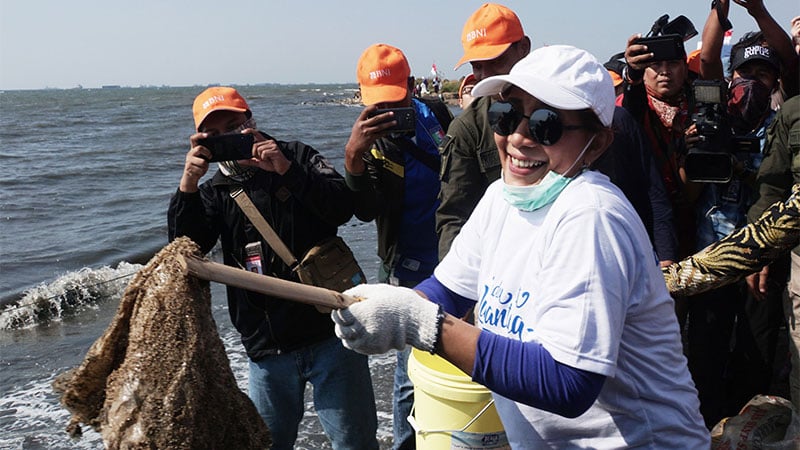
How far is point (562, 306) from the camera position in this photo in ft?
5.16

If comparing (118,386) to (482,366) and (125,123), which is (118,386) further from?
(125,123)

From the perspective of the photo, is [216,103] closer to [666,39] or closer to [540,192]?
[540,192]

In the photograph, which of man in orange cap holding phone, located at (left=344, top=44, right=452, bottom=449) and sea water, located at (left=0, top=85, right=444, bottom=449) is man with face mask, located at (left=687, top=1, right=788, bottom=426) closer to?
man in orange cap holding phone, located at (left=344, top=44, right=452, bottom=449)

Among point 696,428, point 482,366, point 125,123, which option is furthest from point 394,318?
point 125,123

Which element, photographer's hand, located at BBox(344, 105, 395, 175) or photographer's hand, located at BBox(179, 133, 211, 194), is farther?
photographer's hand, located at BBox(344, 105, 395, 175)

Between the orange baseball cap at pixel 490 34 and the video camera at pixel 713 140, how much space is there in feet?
3.13

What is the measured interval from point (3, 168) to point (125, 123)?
64.0ft

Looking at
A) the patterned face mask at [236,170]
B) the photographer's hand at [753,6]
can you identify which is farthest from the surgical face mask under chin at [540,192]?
the photographer's hand at [753,6]

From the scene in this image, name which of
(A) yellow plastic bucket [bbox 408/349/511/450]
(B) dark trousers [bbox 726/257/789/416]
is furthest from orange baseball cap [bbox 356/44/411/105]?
(B) dark trousers [bbox 726/257/789/416]

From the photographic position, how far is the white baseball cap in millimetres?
1693

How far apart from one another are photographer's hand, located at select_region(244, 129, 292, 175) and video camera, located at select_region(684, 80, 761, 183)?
2006 millimetres

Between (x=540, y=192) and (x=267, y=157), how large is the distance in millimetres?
1703

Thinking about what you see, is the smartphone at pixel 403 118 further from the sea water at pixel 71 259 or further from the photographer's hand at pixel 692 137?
the sea water at pixel 71 259

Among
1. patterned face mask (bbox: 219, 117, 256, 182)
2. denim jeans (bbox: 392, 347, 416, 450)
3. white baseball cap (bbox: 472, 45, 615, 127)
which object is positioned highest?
white baseball cap (bbox: 472, 45, 615, 127)
